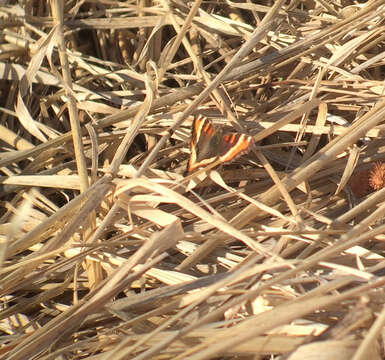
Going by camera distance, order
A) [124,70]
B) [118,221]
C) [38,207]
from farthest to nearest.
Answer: [124,70] → [38,207] → [118,221]

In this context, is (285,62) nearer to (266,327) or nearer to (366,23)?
(366,23)

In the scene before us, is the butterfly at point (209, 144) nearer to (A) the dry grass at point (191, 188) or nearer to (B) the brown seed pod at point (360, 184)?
(A) the dry grass at point (191, 188)

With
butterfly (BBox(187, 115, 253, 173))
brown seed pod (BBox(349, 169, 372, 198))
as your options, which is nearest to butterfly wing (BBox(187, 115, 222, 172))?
butterfly (BBox(187, 115, 253, 173))

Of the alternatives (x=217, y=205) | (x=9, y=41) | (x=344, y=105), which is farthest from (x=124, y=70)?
(x=344, y=105)

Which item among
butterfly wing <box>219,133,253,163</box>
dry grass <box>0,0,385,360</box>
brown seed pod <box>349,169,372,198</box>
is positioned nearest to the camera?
dry grass <box>0,0,385,360</box>

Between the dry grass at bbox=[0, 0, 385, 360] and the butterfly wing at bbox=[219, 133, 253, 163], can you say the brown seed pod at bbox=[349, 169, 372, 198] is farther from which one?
the butterfly wing at bbox=[219, 133, 253, 163]

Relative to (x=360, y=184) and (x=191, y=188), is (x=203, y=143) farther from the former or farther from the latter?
(x=360, y=184)
